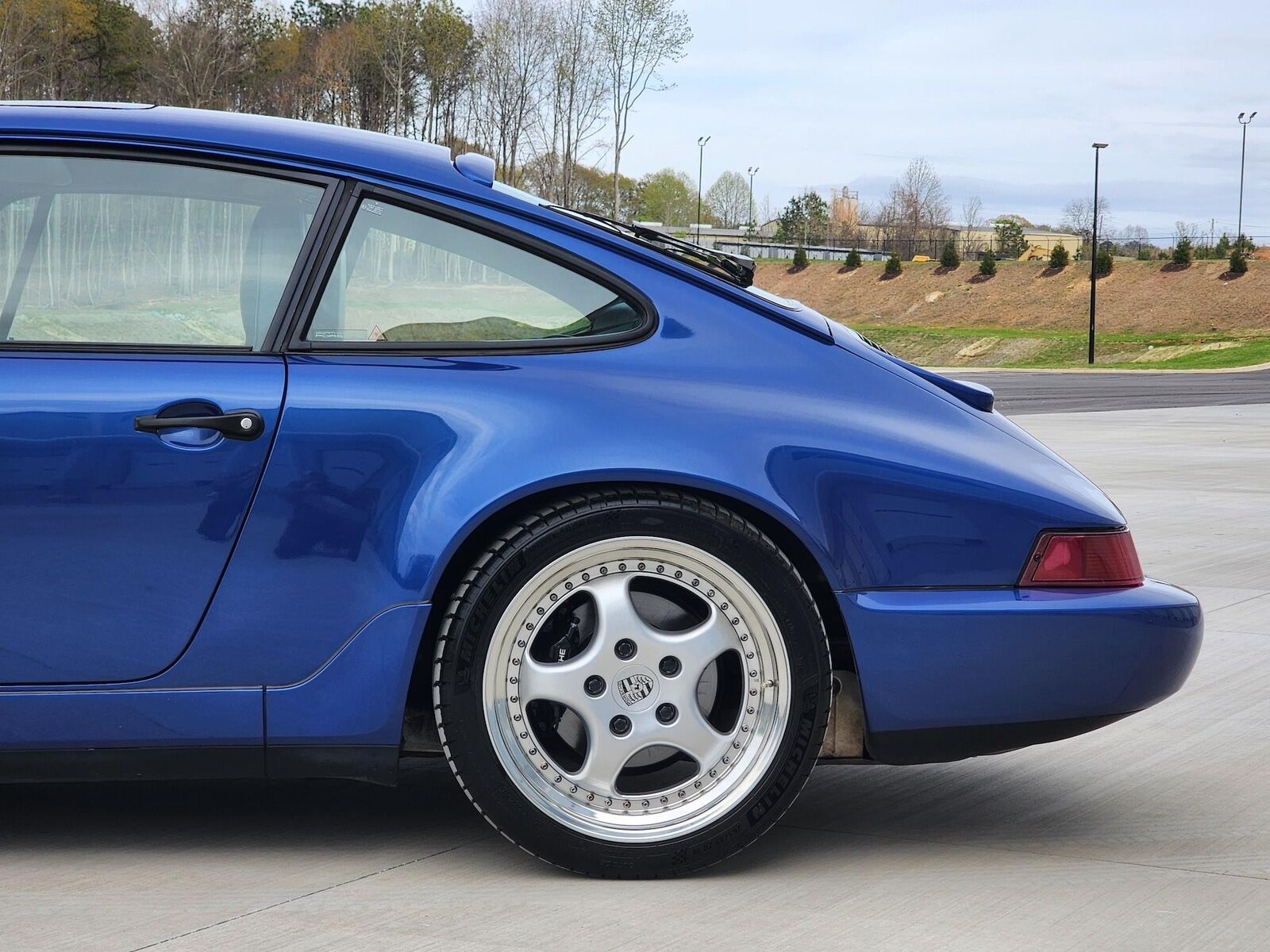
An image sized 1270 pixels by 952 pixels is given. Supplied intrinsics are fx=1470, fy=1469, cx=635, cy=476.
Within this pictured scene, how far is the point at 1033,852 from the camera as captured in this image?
3.13 m

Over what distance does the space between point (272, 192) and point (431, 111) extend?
222 ft

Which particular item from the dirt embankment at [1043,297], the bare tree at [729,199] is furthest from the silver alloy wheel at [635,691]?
the bare tree at [729,199]

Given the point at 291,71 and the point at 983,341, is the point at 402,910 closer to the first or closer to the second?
the point at 983,341

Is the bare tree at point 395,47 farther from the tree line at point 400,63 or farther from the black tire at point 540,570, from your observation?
the black tire at point 540,570

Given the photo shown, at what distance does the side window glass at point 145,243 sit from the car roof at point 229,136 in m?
0.05

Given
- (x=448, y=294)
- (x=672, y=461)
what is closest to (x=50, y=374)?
(x=448, y=294)

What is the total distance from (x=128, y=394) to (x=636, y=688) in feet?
3.57

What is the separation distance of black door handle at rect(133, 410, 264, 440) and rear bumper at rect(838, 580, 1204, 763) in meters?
1.14

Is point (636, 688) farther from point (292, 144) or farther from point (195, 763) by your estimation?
point (292, 144)

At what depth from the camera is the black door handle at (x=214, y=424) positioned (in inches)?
105

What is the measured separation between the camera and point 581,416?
9.04ft

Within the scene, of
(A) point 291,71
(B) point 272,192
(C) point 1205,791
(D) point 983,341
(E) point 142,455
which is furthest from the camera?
(A) point 291,71

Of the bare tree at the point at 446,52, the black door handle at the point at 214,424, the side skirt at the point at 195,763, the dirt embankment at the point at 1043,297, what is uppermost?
the bare tree at the point at 446,52

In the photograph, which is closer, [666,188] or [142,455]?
[142,455]
